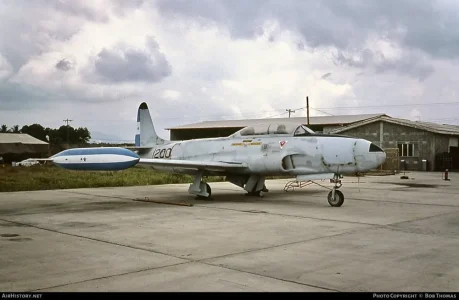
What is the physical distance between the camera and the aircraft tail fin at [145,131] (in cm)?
1845

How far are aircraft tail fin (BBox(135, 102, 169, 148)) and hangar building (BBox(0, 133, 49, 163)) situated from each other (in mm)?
29233

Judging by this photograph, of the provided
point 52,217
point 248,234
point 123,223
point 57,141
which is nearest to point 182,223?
point 123,223

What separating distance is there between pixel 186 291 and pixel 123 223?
5.28m

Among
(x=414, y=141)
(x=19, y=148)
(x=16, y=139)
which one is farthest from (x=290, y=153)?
(x=16, y=139)

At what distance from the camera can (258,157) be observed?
1421 cm

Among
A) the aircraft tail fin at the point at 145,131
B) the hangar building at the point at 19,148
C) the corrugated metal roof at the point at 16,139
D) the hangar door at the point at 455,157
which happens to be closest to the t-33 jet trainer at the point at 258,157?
the aircraft tail fin at the point at 145,131

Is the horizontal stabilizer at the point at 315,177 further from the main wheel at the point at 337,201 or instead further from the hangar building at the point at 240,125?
the hangar building at the point at 240,125

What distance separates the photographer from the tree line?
82044 mm

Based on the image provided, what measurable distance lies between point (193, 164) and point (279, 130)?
9.24 ft

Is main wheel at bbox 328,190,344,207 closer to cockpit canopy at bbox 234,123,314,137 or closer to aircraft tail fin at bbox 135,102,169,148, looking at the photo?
cockpit canopy at bbox 234,123,314,137

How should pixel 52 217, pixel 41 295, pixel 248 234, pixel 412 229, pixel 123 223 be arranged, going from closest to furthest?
1. pixel 41 295
2. pixel 248 234
3. pixel 412 229
4. pixel 123 223
5. pixel 52 217

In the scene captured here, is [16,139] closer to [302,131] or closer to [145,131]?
[145,131]

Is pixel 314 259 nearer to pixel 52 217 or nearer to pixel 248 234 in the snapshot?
pixel 248 234

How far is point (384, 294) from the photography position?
184 inches
